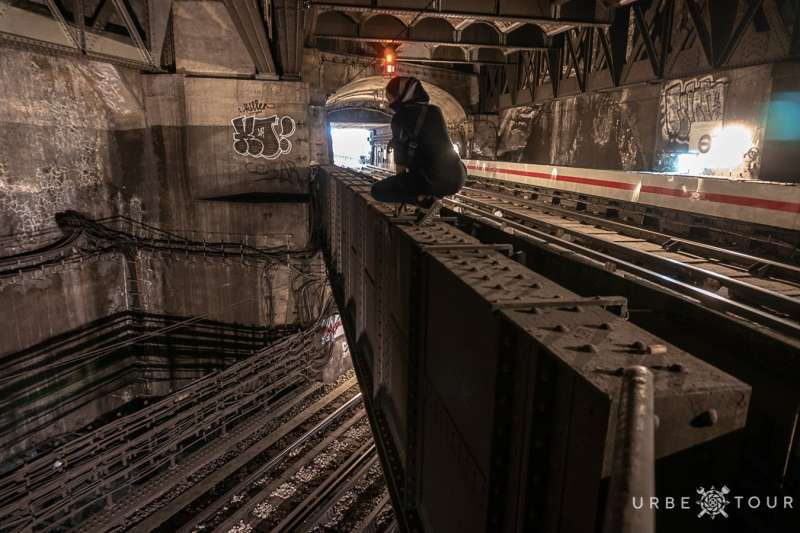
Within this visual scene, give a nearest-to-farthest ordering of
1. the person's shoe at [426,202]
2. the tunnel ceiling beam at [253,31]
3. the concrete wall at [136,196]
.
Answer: the person's shoe at [426,202] → the tunnel ceiling beam at [253,31] → the concrete wall at [136,196]

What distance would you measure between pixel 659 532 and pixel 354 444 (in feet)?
35.8

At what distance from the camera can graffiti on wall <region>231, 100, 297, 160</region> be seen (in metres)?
12.5

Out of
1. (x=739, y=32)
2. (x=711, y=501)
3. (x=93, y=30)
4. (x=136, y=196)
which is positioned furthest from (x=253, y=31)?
(x=711, y=501)

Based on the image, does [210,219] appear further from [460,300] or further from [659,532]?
[659,532]

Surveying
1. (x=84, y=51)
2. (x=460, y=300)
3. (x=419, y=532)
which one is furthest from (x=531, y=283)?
(x=84, y=51)

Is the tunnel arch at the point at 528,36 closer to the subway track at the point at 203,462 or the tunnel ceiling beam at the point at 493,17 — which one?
the tunnel ceiling beam at the point at 493,17

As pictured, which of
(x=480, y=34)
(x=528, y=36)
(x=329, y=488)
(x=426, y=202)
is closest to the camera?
(x=426, y=202)

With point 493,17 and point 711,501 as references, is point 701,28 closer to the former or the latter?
point 493,17

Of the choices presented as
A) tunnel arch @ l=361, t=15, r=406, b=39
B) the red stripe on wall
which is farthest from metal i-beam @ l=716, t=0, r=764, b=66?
tunnel arch @ l=361, t=15, r=406, b=39

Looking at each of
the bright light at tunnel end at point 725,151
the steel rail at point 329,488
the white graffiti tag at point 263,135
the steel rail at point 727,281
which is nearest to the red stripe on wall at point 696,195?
the bright light at tunnel end at point 725,151

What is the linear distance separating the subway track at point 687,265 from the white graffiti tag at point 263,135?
5.71m

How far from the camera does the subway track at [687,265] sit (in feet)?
12.9

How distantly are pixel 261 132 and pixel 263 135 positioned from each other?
9 centimetres

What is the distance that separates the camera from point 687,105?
10109 millimetres
